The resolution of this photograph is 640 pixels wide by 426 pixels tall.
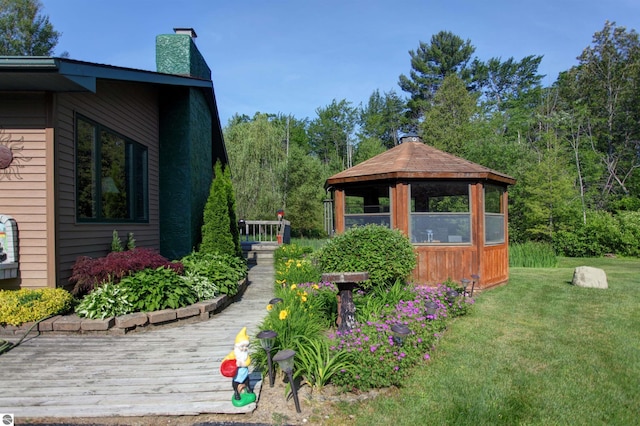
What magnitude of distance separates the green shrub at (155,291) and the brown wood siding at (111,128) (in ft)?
3.38

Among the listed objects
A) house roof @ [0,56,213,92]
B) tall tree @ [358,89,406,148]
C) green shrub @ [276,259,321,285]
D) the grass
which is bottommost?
the grass

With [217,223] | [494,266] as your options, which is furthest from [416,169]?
[217,223]

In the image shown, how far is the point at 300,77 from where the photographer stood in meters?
25.8

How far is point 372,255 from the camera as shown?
6.36 metres

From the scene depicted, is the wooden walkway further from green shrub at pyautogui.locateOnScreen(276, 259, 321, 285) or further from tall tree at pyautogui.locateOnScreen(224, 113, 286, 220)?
tall tree at pyautogui.locateOnScreen(224, 113, 286, 220)

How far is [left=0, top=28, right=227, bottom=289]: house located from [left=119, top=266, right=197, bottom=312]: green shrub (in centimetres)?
102

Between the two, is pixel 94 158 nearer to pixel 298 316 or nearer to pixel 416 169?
pixel 298 316

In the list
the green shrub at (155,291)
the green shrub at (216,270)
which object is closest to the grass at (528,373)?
the green shrub at (155,291)

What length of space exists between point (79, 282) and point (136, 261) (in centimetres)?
76

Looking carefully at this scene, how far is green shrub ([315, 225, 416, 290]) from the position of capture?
6.29 meters

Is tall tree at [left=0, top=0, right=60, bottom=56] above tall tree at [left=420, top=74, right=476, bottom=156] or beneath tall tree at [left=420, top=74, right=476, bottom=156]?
above

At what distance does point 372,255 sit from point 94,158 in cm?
476

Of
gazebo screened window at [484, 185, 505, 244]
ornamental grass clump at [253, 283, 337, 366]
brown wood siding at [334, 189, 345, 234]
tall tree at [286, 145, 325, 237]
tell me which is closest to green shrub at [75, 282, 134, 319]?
ornamental grass clump at [253, 283, 337, 366]

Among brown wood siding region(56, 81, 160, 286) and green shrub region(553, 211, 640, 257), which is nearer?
brown wood siding region(56, 81, 160, 286)
